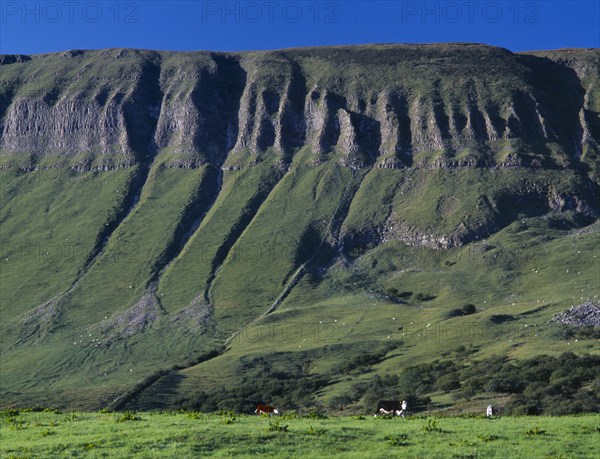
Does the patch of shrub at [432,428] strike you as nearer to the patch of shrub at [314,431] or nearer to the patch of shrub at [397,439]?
Result: the patch of shrub at [397,439]

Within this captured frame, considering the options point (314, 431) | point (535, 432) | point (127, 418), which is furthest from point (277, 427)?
point (535, 432)

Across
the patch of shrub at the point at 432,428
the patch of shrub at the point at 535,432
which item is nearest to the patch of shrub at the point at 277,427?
the patch of shrub at the point at 432,428

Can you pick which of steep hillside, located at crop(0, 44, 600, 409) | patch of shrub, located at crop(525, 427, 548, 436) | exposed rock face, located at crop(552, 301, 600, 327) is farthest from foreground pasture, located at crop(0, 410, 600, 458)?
exposed rock face, located at crop(552, 301, 600, 327)

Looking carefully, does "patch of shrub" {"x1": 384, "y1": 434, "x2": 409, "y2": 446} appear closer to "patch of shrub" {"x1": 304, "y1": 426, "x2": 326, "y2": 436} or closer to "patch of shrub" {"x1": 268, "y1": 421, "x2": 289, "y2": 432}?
"patch of shrub" {"x1": 304, "y1": 426, "x2": 326, "y2": 436}

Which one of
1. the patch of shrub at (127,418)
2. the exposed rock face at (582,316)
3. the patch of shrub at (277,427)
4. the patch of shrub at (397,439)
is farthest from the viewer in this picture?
the exposed rock face at (582,316)

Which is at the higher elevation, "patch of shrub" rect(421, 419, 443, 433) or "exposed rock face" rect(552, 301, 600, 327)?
"exposed rock face" rect(552, 301, 600, 327)

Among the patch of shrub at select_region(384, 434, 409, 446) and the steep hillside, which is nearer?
the patch of shrub at select_region(384, 434, 409, 446)

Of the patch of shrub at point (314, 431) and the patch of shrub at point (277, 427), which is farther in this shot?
the patch of shrub at point (277, 427)

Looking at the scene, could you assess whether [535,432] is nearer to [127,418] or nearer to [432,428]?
[432,428]

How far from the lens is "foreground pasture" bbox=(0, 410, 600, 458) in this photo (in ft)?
95.7

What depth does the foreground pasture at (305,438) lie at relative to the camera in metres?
29.2

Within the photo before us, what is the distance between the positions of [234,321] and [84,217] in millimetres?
62861

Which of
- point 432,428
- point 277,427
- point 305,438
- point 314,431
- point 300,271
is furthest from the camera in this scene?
point 300,271

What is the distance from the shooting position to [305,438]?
3123 centimetres
